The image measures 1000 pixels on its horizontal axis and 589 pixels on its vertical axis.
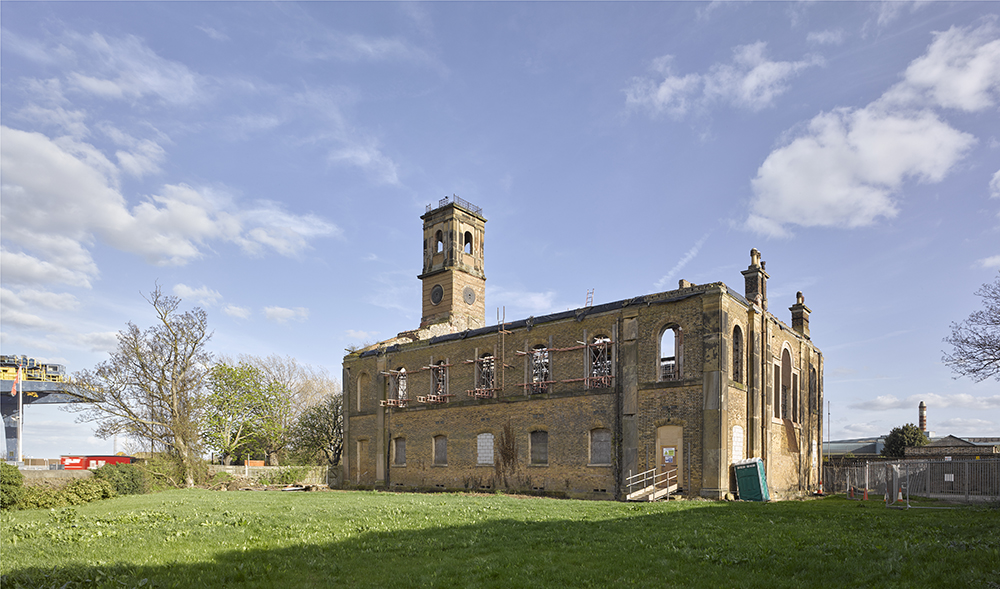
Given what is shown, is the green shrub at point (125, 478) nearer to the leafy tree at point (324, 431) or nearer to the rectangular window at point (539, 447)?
the rectangular window at point (539, 447)

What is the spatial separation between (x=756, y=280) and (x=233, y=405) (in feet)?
109

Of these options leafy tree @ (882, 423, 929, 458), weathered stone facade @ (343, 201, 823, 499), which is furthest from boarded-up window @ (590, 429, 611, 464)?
leafy tree @ (882, 423, 929, 458)

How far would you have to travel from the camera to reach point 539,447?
28.4 metres

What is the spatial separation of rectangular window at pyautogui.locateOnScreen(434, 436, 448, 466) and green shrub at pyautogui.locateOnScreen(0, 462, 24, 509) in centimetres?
1715

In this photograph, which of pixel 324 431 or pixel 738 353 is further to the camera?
pixel 324 431

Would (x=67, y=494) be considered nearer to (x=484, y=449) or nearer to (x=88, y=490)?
(x=88, y=490)

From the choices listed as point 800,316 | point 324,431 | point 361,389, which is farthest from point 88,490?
point 800,316

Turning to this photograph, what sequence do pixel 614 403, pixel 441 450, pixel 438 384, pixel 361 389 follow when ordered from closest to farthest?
pixel 614 403 < pixel 441 450 < pixel 438 384 < pixel 361 389

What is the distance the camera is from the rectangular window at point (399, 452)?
34.9 meters

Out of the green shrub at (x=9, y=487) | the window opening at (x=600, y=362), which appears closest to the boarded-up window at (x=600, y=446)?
the window opening at (x=600, y=362)

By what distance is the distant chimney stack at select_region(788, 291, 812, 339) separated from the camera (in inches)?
1366

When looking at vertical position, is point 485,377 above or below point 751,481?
above

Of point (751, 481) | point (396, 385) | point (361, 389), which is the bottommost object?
point (751, 481)

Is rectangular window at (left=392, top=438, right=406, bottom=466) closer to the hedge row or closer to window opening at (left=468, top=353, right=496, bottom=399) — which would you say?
window opening at (left=468, top=353, right=496, bottom=399)
